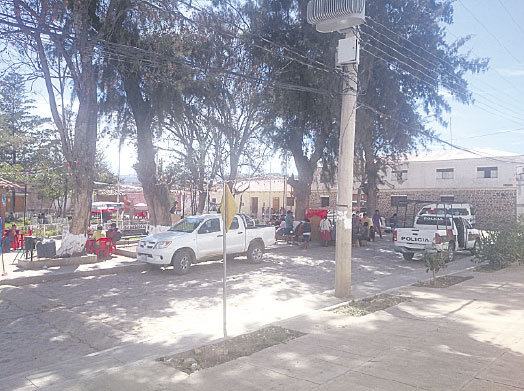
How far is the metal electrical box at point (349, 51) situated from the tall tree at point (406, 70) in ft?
28.3

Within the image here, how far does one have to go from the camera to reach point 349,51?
31.3 feet

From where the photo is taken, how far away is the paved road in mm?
6340

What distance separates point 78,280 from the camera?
12.1 metres

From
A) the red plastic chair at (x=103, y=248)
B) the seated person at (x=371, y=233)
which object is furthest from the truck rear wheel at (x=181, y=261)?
the seated person at (x=371, y=233)

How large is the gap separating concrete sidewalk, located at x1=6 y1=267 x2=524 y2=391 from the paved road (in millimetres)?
806

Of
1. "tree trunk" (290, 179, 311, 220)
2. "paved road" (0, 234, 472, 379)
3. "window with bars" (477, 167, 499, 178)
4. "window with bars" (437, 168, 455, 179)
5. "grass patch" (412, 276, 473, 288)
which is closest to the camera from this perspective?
"paved road" (0, 234, 472, 379)

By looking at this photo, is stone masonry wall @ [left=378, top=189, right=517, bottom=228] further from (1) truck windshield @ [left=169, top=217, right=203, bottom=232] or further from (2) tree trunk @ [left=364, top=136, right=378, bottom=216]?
(1) truck windshield @ [left=169, top=217, right=203, bottom=232]

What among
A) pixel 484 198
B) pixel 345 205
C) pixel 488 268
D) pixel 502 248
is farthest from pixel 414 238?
pixel 484 198

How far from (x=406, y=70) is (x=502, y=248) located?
9711mm

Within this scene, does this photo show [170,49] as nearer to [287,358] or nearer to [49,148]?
[287,358]

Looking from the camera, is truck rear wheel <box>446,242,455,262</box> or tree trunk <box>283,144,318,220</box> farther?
tree trunk <box>283,144,318,220</box>

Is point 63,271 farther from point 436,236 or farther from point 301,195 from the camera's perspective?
point 301,195

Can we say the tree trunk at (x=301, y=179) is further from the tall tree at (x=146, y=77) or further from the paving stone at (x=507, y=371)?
the paving stone at (x=507, y=371)

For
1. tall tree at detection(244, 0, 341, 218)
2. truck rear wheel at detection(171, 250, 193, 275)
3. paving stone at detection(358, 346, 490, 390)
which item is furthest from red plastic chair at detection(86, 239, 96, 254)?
paving stone at detection(358, 346, 490, 390)
